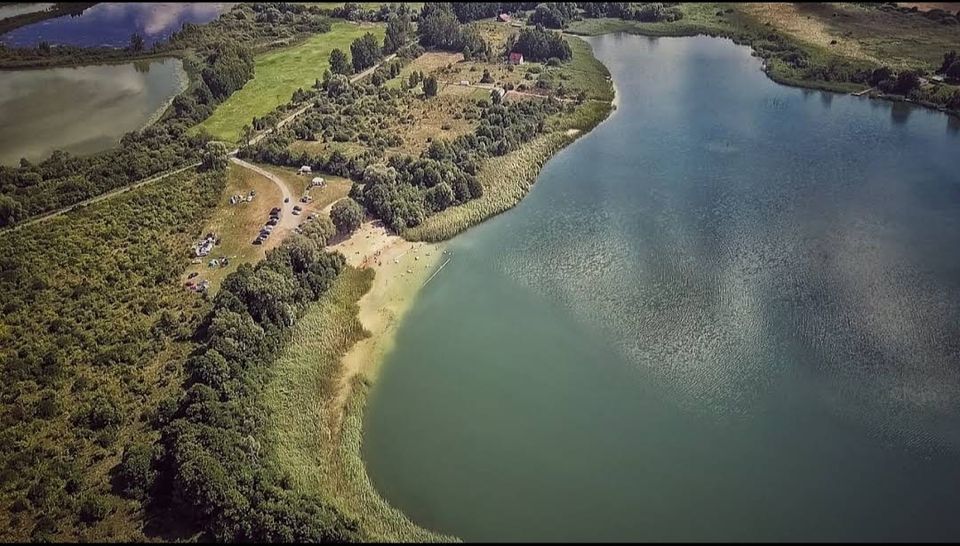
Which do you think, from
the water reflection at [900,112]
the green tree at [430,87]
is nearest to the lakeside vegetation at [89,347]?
the green tree at [430,87]

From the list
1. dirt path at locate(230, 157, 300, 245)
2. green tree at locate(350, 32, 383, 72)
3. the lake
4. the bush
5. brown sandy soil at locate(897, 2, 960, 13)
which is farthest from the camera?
the lake

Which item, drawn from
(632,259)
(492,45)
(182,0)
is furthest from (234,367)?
(182,0)

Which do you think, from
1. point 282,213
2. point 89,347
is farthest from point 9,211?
point 282,213

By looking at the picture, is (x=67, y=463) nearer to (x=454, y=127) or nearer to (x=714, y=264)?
(x=714, y=264)

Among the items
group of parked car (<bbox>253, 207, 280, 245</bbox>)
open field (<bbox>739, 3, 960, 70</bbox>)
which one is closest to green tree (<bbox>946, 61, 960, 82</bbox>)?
open field (<bbox>739, 3, 960, 70</bbox>)

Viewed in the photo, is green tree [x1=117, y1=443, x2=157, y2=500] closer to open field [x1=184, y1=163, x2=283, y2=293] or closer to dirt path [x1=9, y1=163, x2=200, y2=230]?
open field [x1=184, y1=163, x2=283, y2=293]

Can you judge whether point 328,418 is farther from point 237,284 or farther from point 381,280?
point 381,280
